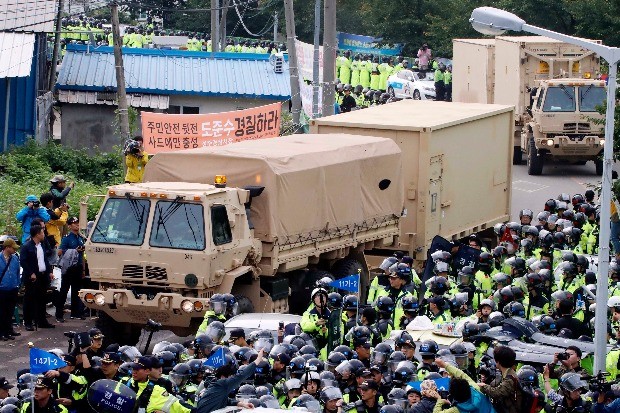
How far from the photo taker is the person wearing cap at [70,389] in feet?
45.9

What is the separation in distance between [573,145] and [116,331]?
17.0 metres

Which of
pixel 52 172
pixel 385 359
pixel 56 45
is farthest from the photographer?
pixel 56 45

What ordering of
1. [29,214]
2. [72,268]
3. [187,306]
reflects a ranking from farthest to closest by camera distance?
[29,214], [72,268], [187,306]

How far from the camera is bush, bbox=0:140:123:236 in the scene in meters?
25.0

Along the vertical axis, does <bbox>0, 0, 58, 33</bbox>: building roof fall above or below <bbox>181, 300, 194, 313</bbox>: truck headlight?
above

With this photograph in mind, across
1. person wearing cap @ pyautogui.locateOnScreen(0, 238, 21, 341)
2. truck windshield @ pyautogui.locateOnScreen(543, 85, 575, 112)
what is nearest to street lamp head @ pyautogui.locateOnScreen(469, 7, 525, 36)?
person wearing cap @ pyautogui.locateOnScreen(0, 238, 21, 341)

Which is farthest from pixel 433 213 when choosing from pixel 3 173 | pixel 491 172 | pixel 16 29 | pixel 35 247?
pixel 16 29

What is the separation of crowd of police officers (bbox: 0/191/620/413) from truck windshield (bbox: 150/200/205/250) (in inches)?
40.9

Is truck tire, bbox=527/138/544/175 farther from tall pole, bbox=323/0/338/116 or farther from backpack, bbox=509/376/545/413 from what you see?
backpack, bbox=509/376/545/413

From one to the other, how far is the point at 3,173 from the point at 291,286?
30.0ft

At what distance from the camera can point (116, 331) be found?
65.4 feet

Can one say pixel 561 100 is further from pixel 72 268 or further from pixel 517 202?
pixel 72 268

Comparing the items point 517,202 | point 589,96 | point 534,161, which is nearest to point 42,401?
point 517,202

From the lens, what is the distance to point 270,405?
13.2m
